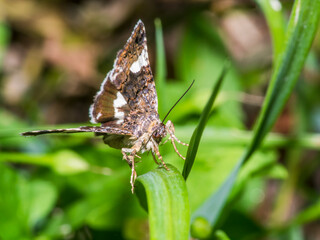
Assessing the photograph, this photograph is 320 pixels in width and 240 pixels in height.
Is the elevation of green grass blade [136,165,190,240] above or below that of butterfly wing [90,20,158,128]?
below

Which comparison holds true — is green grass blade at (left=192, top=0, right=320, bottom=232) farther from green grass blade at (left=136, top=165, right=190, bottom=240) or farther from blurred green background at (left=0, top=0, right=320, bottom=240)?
green grass blade at (left=136, top=165, right=190, bottom=240)

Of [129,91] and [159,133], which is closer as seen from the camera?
[159,133]

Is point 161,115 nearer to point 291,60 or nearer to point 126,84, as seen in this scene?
point 126,84

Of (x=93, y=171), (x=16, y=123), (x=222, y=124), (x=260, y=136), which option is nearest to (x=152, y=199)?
(x=260, y=136)

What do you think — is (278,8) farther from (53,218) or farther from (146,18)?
(146,18)

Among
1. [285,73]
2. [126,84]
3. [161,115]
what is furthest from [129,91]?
[285,73]

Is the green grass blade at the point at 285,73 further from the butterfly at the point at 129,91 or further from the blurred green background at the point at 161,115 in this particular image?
the butterfly at the point at 129,91

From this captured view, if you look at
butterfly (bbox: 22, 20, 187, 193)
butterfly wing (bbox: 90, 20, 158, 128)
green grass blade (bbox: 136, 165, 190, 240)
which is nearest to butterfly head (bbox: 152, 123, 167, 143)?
butterfly (bbox: 22, 20, 187, 193)
